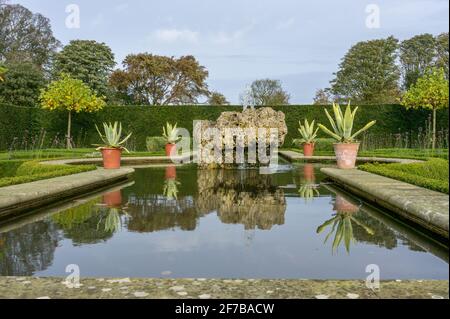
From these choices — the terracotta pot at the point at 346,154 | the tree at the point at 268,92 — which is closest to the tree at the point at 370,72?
the tree at the point at 268,92

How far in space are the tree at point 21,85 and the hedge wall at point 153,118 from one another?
21.2ft

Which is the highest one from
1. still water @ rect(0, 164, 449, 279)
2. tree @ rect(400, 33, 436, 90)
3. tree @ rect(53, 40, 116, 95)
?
tree @ rect(400, 33, 436, 90)

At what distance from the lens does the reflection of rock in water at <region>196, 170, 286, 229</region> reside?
505 cm

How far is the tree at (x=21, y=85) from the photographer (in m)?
28.7

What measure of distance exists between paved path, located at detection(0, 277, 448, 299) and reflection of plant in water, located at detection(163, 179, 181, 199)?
161 inches

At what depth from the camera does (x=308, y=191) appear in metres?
7.59

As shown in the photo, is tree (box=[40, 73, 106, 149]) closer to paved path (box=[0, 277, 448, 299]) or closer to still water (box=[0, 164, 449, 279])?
still water (box=[0, 164, 449, 279])

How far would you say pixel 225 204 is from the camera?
615 centimetres

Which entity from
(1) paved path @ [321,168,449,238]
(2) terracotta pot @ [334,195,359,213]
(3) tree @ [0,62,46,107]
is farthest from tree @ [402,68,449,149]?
(3) tree @ [0,62,46,107]

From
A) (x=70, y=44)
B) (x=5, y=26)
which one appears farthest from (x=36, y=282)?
(x=5, y=26)

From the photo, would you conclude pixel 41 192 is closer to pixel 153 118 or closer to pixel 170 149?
pixel 170 149

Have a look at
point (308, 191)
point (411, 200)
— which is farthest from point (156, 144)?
point (411, 200)

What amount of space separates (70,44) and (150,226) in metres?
32.4

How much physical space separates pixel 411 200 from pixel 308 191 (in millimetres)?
2846
